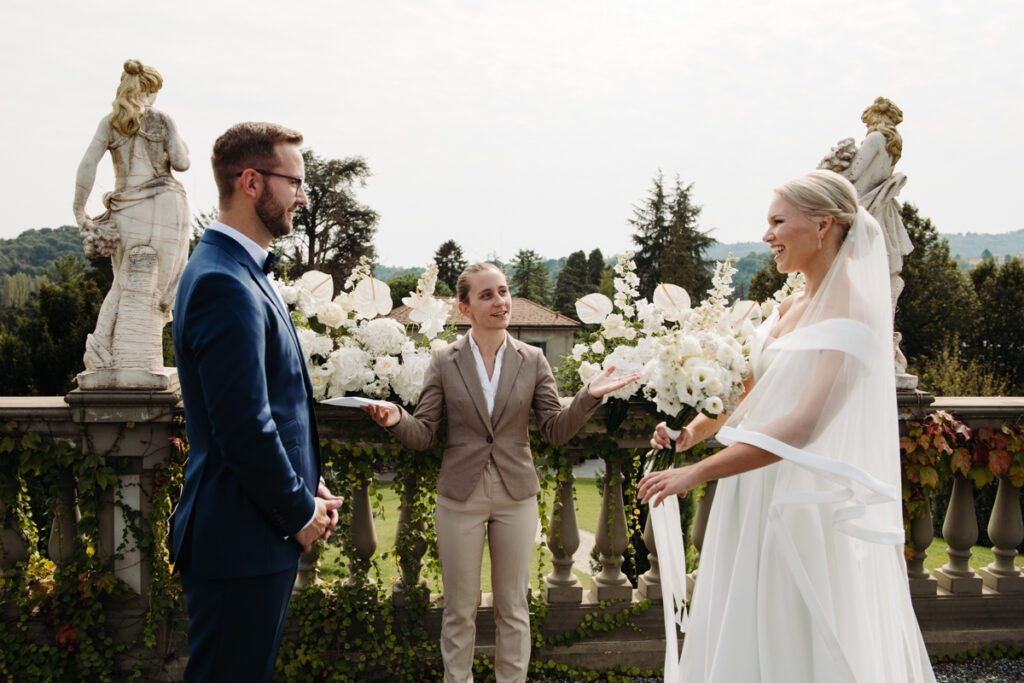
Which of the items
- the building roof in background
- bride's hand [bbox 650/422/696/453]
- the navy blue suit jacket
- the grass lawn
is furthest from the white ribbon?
the building roof in background

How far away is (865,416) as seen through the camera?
9.12 ft

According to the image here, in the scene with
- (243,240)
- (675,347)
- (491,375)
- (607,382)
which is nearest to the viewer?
(243,240)

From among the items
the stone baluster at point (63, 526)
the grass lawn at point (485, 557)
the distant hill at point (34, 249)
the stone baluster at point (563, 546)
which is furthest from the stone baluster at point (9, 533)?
the distant hill at point (34, 249)

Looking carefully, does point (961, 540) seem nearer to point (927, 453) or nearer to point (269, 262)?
point (927, 453)

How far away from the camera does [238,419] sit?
2084 mm

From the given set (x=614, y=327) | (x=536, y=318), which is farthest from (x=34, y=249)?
(x=614, y=327)

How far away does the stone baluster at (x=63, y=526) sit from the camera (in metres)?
3.94

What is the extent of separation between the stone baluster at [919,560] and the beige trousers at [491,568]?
2.57 m

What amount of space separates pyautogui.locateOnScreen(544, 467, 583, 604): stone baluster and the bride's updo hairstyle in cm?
204

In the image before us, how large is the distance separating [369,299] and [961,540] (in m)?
3.87

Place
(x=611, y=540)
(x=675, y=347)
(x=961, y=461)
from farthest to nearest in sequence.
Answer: (x=961, y=461), (x=611, y=540), (x=675, y=347)

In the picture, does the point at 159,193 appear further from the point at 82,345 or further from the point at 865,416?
the point at 82,345

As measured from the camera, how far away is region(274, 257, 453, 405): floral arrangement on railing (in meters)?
3.69

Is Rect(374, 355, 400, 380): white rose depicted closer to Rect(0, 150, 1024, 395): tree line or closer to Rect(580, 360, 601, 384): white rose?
Rect(580, 360, 601, 384): white rose
